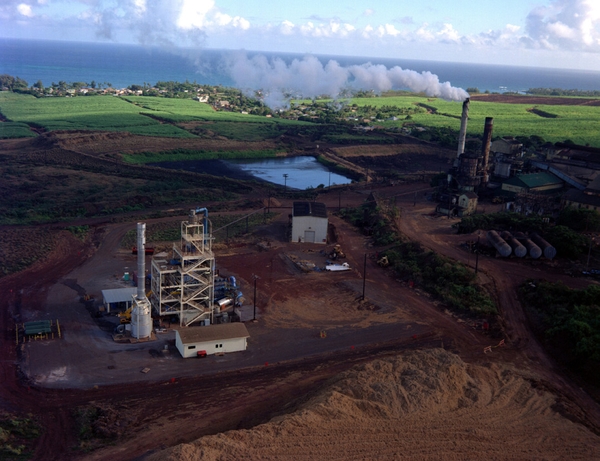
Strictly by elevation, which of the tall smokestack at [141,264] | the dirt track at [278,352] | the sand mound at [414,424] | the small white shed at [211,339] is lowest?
the dirt track at [278,352]

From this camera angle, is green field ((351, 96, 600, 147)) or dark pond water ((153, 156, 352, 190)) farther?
green field ((351, 96, 600, 147))

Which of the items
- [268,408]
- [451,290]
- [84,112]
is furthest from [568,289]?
[84,112]

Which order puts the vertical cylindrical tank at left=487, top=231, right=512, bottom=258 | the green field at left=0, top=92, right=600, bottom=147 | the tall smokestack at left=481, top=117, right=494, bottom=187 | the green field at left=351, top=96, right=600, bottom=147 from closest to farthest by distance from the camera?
the vertical cylindrical tank at left=487, top=231, right=512, bottom=258 → the tall smokestack at left=481, top=117, right=494, bottom=187 → the green field at left=0, top=92, right=600, bottom=147 → the green field at left=351, top=96, right=600, bottom=147

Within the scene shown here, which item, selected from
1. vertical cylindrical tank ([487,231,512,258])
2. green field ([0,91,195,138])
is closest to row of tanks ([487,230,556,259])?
vertical cylindrical tank ([487,231,512,258])

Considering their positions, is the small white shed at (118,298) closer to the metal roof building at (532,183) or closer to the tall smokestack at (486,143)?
the metal roof building at (532,183)

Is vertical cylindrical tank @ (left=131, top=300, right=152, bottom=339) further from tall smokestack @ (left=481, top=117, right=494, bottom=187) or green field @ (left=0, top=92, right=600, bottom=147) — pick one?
green field @ (left=0, top=92, right=600, bottom=147)

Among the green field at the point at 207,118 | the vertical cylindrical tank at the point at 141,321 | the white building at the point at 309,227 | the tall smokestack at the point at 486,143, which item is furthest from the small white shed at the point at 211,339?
the green field at the point at 207,118

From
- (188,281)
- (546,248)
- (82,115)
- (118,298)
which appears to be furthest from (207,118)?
(188,281)

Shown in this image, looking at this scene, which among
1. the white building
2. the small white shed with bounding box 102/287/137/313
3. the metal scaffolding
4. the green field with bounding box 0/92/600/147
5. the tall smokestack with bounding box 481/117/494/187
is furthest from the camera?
the green field with bounding box 0/92/600/147
